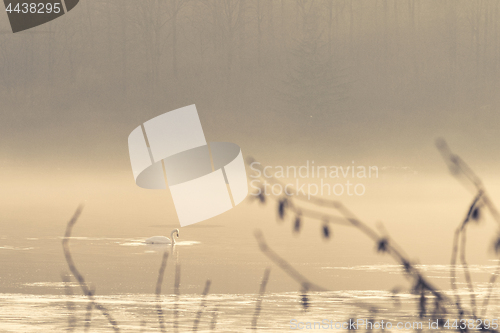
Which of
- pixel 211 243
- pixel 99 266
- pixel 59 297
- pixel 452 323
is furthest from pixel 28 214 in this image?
pixel 452 323

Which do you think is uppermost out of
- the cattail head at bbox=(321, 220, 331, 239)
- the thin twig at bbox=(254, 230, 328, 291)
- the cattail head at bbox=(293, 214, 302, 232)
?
the cattail head at bbox=(293, 214, 302, 232)

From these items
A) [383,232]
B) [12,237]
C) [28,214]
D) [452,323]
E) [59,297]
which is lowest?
[28,214]

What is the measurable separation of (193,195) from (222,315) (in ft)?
47.4

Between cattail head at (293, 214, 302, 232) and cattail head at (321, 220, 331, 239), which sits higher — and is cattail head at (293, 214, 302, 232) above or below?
above

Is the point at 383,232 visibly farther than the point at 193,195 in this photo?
No

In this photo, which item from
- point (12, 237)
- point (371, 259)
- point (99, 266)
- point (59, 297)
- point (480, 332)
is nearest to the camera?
point (480, 332)

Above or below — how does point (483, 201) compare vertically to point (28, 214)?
above

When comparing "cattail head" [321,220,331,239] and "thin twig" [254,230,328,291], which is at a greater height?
"cattail head" [321,220,331,239]

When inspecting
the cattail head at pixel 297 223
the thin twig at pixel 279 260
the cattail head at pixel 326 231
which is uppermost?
the cattail head at pixel 297 223

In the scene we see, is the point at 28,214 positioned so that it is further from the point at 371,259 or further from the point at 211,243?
the point at 371,259

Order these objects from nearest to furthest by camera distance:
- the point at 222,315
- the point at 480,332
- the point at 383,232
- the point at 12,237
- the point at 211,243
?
the point at 383,232, the point at 480,332, the point at 222,315, the point at 211,243, the point at 12,237

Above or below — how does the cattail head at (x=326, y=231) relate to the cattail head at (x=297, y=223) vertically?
below

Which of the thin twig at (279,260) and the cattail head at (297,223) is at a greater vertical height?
the cattail head at (297,223)

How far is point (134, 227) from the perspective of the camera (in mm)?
24391
